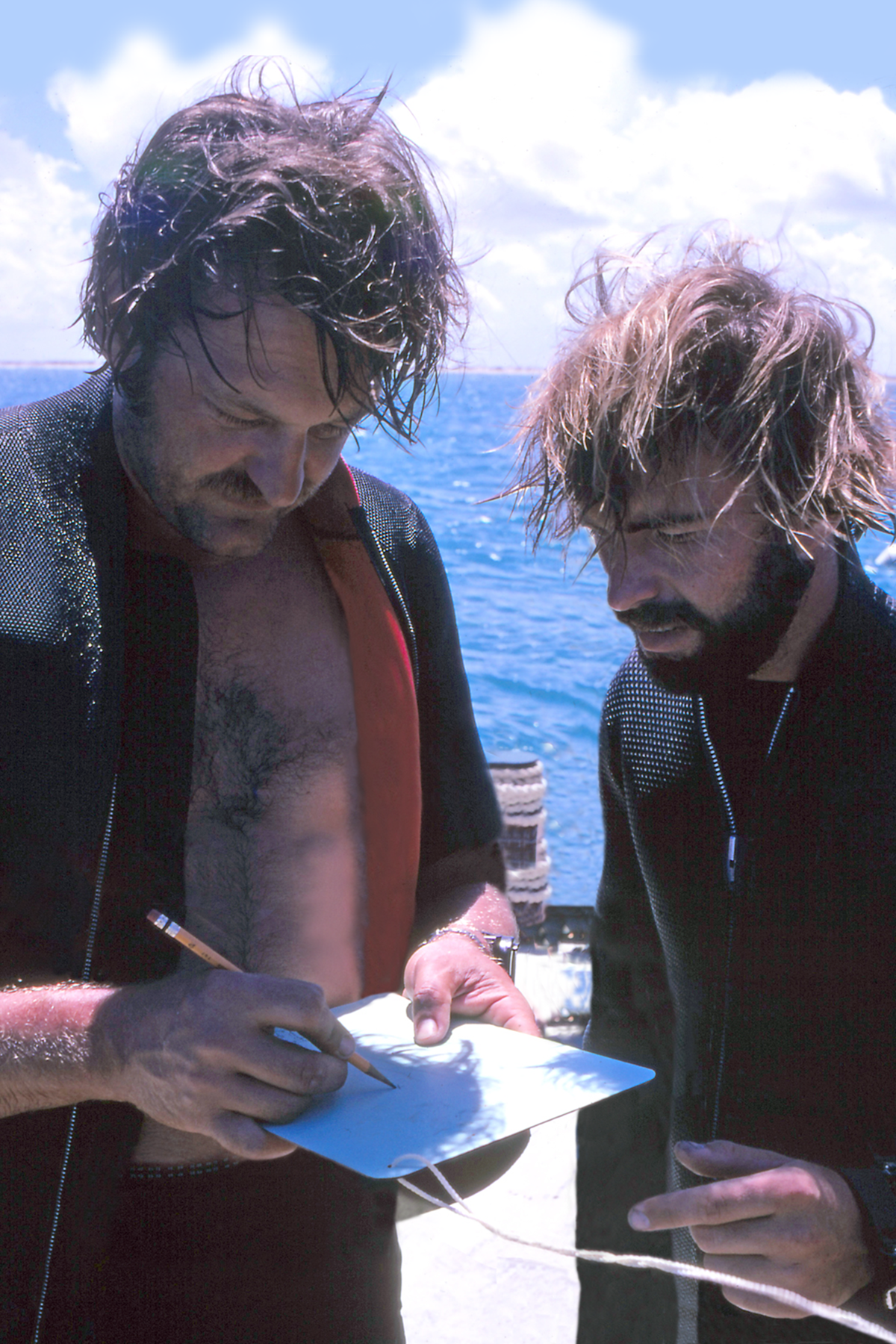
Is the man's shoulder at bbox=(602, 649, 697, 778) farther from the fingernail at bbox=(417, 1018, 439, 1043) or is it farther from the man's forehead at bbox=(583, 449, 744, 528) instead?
the fingernail at bbox=(417, 1018, 439, 1043)

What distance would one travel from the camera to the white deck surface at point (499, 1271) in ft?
8.92

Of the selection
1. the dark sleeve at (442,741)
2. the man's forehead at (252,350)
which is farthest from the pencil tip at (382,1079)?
the man's forehead at (252,350)

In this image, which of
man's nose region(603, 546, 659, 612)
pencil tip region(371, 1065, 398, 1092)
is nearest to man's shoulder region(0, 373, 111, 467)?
man's nose region(603, 546, 659, 612)

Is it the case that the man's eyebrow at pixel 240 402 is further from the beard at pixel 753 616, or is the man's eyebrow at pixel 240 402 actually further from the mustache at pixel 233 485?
the beard at pixel 753 616

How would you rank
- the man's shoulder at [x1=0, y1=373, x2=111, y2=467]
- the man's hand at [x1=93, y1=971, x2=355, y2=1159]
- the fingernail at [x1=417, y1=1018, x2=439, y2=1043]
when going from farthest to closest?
1. the man's shoulder at [x1=0, y1=373, x2=111, y2=467]
2. the fingernail at [x1=417, y1=1018, x2=439, y2=1043]
3. the man's hand at [x1=93, y1=971, x2=355, y2=1159]

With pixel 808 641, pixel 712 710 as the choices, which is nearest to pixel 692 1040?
pixel 712 710

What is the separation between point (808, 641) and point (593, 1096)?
88cm

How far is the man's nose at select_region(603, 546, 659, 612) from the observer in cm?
163

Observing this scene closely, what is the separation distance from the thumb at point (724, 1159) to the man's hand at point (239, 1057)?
1.37ft

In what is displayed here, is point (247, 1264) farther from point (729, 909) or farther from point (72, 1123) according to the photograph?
point (729, 909)

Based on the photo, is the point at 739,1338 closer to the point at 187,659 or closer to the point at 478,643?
the point at 187,659

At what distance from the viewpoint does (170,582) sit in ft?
4.78

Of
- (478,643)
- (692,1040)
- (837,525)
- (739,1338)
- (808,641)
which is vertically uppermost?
(837,525)

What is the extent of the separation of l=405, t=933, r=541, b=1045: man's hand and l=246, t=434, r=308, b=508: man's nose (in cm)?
68
